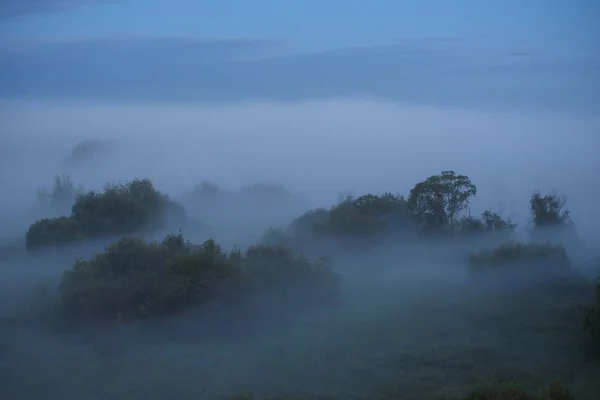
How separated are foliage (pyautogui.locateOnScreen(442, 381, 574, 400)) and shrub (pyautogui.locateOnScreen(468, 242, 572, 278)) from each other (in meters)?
14.2

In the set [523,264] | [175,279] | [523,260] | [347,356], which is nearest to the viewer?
[347,356]

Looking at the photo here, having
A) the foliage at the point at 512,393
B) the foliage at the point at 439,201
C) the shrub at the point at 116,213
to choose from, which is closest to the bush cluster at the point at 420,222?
the foliage at the point at 439,201

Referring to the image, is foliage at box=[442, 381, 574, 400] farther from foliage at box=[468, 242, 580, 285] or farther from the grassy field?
foliage at box=[468, 242, 580, 285]

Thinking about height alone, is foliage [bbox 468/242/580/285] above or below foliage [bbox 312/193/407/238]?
below

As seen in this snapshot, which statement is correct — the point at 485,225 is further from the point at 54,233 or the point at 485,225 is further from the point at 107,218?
the point at 54,233

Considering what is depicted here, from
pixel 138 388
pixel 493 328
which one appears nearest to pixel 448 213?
pixel 493 328

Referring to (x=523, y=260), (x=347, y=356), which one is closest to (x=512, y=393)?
(x=347, y=356)

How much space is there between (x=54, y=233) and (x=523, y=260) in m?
18.0

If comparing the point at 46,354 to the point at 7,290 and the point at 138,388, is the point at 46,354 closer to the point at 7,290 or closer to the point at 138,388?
the point at 138,388

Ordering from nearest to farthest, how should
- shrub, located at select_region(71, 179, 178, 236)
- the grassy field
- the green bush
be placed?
the grassy field
the green bush
shrub, located at select_region(71, 179, 178, 236)

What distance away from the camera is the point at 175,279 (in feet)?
75.6

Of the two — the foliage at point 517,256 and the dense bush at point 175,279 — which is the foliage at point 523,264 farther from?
the dense bush at point 175,279

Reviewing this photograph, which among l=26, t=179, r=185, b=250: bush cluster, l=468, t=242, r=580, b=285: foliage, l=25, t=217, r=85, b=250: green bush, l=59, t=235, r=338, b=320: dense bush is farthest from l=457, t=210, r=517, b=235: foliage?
l=25, t=217, r=85, b=250: green bush

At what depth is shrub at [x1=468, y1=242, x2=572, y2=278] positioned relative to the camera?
27.2 metres
